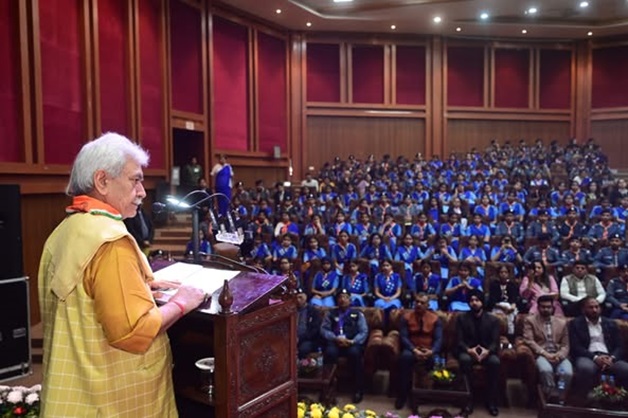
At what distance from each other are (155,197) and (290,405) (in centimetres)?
884

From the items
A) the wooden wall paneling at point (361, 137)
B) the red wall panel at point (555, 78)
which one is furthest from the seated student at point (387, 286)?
the red wall panel at point (555, 78)

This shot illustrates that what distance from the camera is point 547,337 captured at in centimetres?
516

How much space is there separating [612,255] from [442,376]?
12.9 ft

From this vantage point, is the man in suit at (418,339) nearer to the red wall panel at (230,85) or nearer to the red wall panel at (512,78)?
the red wall panel at (230,85)

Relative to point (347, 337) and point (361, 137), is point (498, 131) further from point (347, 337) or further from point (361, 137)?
point (347, 337)

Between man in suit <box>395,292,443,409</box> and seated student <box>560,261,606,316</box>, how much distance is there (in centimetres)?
184

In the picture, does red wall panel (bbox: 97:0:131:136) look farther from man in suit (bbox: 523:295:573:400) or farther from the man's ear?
the man's ear

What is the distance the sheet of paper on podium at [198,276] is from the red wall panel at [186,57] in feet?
32.4

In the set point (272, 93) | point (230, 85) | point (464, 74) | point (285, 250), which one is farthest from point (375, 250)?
point (464, 74)

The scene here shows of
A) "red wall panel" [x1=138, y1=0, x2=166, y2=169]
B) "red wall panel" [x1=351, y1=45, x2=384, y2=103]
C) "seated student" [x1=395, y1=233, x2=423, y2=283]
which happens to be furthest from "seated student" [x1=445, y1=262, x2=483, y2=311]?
"red wall panel" [x1=351, y1=45, x2=384, y2=103]

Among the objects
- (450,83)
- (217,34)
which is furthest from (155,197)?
(450,83)

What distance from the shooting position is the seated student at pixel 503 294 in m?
5.85

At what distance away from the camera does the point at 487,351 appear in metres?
4.96

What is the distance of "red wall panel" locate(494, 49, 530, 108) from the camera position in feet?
54.1
